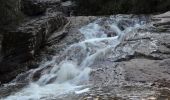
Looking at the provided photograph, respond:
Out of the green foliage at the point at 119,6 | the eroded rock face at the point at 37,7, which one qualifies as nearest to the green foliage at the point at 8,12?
the eroded rock face at the point at 37,7

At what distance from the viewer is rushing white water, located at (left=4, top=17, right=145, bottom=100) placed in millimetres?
12986

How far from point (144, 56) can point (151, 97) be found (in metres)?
3.74

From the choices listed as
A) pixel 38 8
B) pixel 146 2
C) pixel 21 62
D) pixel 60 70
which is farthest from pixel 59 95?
pixel 146 2

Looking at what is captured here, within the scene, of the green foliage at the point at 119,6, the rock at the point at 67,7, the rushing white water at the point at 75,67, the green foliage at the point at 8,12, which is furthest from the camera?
the rock at the point at 67,7

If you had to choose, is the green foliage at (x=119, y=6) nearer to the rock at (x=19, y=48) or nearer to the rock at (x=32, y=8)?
the rock at (x=32, y=8)

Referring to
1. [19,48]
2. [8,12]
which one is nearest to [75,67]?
[19,48]

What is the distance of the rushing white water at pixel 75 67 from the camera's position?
1299 centimetres

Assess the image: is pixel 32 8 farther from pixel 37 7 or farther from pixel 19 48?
pixel 19 48

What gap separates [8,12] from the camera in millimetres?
16500

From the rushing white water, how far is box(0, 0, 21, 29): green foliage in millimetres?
2586

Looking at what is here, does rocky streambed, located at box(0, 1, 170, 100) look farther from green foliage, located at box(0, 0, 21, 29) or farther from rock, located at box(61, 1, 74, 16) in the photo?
rock, located at box(61, 1, 74, 16)

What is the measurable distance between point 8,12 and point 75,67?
12.3ft

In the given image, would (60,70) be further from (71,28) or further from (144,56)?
(71,28)

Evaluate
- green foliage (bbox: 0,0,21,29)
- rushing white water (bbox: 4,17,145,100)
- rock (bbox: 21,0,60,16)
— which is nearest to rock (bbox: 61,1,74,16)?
rock (bbox: 21,0,60,16)
